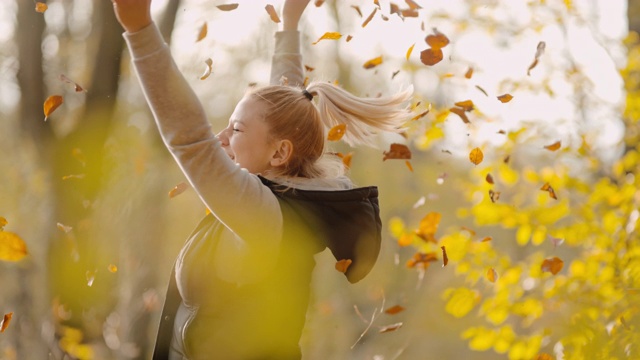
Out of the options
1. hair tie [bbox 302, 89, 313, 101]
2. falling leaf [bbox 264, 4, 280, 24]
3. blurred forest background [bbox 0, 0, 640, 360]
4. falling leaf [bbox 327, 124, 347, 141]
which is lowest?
blurred forest background [bbox 0, 0, 640, 360]

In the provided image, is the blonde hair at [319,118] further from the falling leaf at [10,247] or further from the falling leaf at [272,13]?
the falling leaf at [10,247]

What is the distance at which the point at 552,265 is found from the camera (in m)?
5.17

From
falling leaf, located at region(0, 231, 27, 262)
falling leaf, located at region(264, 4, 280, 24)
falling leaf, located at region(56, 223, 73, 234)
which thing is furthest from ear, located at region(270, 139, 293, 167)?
falling leaf, located at region(56, 223, 73, 234)

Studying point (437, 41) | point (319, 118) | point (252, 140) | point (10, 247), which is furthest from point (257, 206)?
point (10, 247)

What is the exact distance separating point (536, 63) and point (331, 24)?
4.72 m

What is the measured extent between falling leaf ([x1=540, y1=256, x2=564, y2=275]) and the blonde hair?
2974 millimetres

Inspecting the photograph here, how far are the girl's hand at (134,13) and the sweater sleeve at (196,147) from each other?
0.05 ft

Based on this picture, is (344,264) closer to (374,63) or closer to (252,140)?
(252,140)

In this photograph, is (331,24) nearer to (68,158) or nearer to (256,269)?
(68,158)

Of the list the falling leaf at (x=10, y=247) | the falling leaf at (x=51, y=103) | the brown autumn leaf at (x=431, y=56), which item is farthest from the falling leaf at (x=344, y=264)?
the falling leaf at (x=51, y=103)

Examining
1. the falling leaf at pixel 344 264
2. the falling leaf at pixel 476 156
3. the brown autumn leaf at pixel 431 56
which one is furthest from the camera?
the falling leaf at pixel 476 156

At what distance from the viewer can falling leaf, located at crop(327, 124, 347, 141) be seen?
2498mm

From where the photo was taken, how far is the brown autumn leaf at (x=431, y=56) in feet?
11.8

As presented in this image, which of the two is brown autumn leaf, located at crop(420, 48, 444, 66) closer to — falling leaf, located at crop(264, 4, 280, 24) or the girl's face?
falling leaf, located at crop(264, 4, 280, 24)
